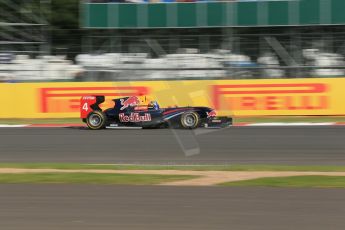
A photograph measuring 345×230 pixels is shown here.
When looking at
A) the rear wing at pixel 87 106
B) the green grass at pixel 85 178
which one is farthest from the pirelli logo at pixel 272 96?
the green grass at pixel 85 178

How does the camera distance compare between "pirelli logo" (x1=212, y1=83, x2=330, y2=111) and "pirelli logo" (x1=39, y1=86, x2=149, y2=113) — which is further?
"pirelli logo" (x1=39, y1=86, x2=149, y2=113)

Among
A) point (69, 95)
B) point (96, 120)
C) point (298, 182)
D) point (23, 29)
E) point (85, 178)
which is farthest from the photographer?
point (23, 29)

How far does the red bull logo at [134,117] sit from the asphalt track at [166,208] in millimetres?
10509

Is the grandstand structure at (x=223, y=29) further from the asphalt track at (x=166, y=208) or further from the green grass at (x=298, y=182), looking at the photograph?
the asphalt track at (x=166, y=208)

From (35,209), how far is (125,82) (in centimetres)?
1772

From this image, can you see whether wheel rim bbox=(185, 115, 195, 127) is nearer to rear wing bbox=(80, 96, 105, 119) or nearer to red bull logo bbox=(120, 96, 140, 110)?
red bull logo bbox=(120, 96, 140, 110)

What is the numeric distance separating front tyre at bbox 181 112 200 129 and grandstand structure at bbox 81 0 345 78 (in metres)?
8.91

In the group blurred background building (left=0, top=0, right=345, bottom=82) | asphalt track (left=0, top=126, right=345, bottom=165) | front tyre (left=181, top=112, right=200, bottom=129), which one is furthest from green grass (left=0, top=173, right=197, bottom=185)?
blurred background building (left=0, top=0, right=345, bottom=82)

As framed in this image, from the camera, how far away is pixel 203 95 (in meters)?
23.8

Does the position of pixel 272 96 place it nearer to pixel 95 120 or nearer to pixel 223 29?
pixel 95 120

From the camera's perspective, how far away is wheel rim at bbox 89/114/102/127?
63.8 ft

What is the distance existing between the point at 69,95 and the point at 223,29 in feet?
33.7

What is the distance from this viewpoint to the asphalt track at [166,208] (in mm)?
6199

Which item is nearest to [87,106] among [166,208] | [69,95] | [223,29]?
[69,95]
